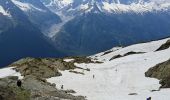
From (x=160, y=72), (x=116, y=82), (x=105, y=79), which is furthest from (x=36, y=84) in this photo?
(x=160, y=72)

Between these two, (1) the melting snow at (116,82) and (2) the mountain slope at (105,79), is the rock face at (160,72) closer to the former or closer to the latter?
(2) the mountain slope at (105,79)

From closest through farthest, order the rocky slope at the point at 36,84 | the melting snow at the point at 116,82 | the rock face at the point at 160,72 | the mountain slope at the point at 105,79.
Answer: the rocky slope at the point at 36,84
the melting snow at the point at 116,82
the mountain slope at the point at 105,79
the rock face at the point at 160,72

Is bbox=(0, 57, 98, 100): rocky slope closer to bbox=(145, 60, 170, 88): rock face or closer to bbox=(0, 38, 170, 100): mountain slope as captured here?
bbox=(0, 38, 170, 100): mountain slope

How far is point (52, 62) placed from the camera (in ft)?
298

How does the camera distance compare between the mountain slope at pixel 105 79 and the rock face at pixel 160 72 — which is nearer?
the mountain slope at pixel 105 79

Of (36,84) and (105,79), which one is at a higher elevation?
(105,79)

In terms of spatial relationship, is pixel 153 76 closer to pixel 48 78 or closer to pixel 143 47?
pixel 48 78

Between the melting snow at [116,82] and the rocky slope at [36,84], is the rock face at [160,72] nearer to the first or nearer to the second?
the melting snow at [116,82]

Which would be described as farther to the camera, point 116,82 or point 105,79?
point 105,79

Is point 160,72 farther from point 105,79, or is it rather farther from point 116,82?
point 105,79

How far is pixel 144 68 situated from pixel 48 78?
65.3 feet

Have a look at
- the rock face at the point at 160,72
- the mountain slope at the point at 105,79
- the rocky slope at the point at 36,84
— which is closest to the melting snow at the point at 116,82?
the mountain slope at the point at 105,79

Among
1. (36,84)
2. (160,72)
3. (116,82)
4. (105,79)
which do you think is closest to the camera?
(36,84)

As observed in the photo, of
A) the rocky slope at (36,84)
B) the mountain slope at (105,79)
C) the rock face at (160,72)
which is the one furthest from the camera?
the rock face at (160,72)
